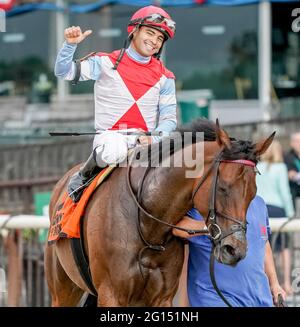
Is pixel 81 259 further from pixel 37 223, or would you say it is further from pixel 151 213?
pixel 37 223

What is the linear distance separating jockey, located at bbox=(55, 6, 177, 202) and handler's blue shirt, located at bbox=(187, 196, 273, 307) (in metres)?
0.71

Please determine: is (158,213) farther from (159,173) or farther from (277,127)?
(277,127)

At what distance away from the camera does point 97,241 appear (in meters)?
6.30

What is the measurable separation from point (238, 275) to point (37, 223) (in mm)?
2643

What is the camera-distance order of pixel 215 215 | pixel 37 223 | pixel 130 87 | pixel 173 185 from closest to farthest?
1. pixel 215 215
2. pixel 173 185
3. pixel 130 87
4. pixel 37 223

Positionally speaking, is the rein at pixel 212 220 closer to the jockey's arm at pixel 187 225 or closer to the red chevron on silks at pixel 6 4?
the jockey's arm at pixel 187 225

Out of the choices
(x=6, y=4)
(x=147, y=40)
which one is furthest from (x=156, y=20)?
(x=6, y=4)

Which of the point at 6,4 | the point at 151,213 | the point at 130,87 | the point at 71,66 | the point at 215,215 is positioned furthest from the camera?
the point at 6,4

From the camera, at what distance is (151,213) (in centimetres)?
619

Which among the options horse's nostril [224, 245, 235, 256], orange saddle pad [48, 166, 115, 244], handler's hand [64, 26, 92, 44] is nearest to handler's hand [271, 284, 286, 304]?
horse's nostril [224, 245, 235, 256]

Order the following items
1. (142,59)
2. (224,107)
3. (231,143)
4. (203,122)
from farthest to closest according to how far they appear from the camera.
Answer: (224,107) → (142,59) → (203,122) → (231,143)

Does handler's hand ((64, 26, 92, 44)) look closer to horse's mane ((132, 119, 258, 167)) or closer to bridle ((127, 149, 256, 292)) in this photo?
horse's mane ((132, 119, 258, 167))

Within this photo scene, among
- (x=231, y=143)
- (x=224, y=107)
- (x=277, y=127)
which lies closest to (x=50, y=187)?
(x=231, y=143)

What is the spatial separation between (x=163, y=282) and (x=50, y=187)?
15.5ft
